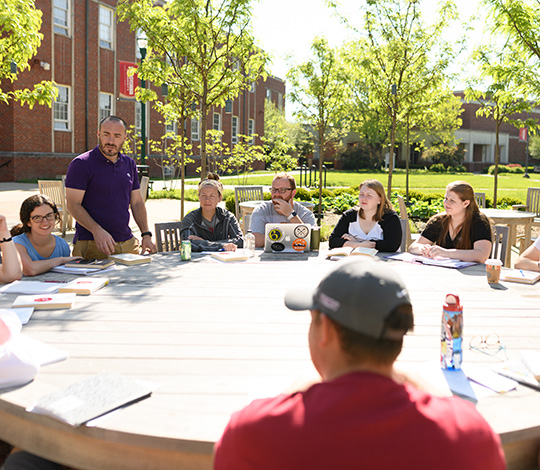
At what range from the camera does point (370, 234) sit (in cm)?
491

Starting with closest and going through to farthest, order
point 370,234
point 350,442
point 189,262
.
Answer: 1. point 350,442
2. point 189,262
3. point 370,234

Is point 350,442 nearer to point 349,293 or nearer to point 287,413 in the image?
point 287,413

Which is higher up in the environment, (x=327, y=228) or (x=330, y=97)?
(x=330, y=97)

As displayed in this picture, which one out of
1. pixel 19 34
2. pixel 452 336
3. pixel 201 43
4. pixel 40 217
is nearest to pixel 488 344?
pixel 452 336

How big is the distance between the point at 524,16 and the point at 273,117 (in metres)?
42.2

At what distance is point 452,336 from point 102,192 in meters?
3.34

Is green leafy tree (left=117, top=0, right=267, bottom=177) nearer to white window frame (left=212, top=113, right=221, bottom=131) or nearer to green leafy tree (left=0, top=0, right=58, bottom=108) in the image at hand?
green leafy tree (left=0, top=0, right=58, bottom=108)

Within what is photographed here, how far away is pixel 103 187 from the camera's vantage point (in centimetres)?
448

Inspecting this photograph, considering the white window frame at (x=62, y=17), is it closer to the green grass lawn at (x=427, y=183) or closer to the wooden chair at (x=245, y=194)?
the green grass lawn at (x=427, y=183)

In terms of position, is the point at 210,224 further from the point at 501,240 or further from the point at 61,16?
the point at 61,16

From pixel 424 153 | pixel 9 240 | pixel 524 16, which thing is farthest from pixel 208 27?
pixel 424 153

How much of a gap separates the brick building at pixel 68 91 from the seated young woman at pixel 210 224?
58.1ft

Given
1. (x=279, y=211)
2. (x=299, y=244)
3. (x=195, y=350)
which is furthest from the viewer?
(x=279, y=211)

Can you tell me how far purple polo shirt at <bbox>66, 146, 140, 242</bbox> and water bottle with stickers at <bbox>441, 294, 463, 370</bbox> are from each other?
3.27 metres
